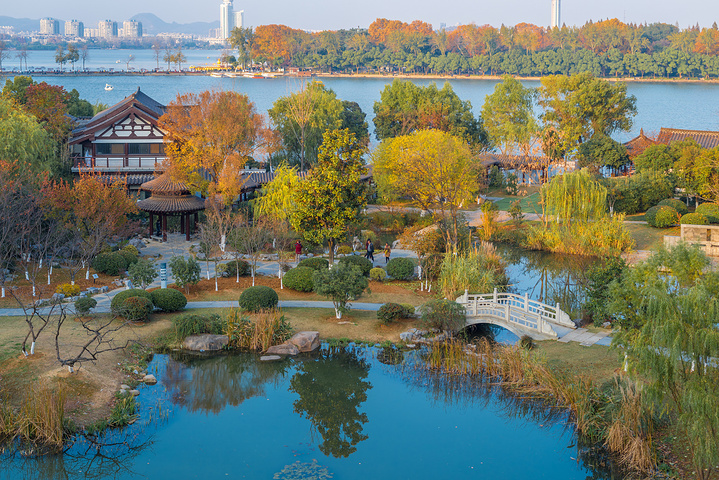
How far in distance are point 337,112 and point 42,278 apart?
1424 inches

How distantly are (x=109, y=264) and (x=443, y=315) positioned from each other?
15903 mm

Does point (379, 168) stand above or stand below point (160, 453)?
above

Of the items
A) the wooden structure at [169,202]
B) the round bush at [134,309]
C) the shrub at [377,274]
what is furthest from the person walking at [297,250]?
the round bush at [134,309]

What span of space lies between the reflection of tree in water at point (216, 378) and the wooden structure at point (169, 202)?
17362mm

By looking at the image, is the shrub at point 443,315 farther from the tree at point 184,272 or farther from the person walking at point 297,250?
the person walking at point 297,250

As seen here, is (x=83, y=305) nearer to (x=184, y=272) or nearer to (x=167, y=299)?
(x=167, y=299)

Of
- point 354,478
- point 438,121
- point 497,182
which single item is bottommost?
point 354,478

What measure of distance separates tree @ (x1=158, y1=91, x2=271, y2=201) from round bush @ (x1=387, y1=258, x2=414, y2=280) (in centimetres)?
1248

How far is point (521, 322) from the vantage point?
27062 millimetres

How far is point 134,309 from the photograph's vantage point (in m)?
26.5

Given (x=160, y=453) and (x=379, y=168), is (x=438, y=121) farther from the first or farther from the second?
(x=160, y=453)

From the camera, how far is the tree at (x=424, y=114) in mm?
65750

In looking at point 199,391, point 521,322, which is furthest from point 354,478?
point 521,322

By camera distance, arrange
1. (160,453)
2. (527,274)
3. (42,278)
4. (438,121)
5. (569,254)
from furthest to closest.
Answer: (438,121)
(569,254)
(527,274)
(42,278)
(160,453)
